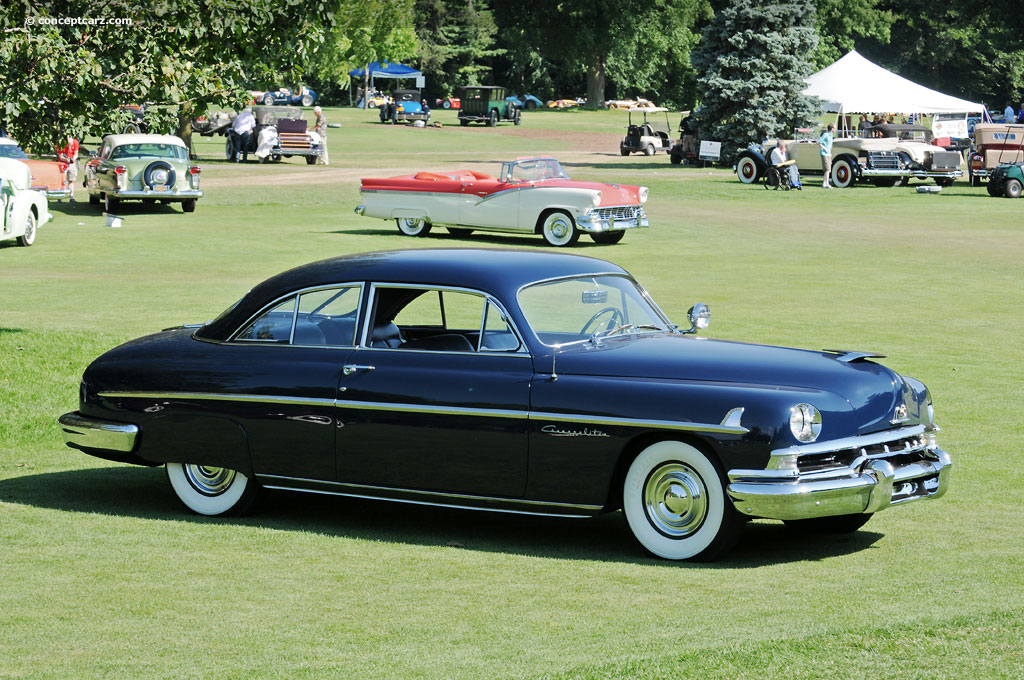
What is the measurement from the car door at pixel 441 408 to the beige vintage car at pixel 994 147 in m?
35.4

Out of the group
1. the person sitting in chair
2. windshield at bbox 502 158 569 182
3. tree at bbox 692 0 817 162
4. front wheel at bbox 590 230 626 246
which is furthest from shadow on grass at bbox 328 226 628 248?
tree at bbox 692 0 817 162

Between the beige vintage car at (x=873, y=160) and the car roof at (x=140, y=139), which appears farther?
the beige vintage car at (x=873, y=160)

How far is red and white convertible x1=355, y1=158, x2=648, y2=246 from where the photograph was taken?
25.5 meters

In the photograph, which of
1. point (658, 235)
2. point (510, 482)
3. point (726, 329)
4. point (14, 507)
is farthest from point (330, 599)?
point (658, 235)

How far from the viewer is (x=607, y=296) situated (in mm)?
7574

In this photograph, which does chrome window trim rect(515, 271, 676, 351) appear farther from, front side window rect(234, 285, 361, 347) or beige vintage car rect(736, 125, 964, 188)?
beige vintage car rect(736, 125, 964, 188)

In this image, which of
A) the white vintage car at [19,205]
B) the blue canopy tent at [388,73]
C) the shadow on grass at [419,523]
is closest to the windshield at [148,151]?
the white vintage car at [19,205]

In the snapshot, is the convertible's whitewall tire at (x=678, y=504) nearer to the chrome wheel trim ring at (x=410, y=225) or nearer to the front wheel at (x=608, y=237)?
the front wheel at (x=608, y=237)

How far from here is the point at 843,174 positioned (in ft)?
133

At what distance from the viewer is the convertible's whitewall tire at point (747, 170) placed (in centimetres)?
4203

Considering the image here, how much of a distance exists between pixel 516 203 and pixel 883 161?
18.3 m

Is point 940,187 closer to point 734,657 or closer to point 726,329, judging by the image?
point 726,329

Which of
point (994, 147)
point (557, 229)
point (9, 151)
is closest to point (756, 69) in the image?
point (994, 147)

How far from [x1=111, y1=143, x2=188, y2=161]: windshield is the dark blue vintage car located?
81.3ft
